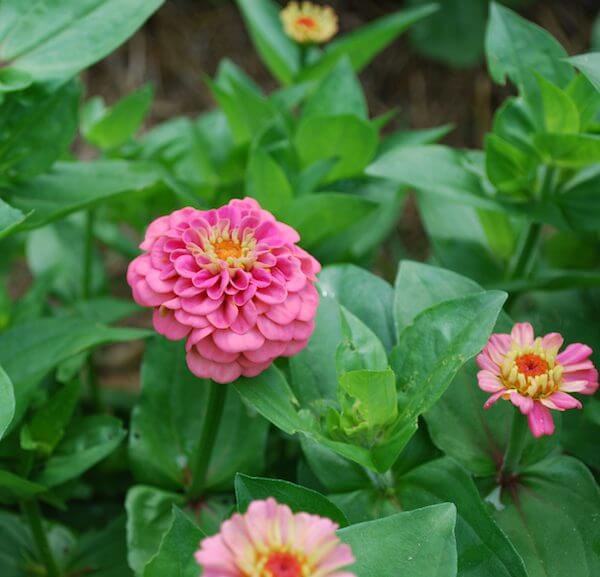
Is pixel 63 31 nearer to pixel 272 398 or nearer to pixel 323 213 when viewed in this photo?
pixel 323 213

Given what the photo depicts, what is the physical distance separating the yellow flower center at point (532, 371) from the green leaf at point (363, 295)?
207 mm

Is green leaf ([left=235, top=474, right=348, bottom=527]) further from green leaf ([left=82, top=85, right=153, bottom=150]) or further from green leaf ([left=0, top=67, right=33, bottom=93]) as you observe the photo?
green leaf ([left=82, top=85, right=153, bottom=150])

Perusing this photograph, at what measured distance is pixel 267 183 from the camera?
3.68 feet

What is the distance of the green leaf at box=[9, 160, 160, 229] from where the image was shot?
3.58 ft

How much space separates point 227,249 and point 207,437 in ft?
0.77

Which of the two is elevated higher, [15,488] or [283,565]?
[283,565]

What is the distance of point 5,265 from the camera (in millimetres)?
1418

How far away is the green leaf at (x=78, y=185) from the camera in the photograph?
3.58 ft

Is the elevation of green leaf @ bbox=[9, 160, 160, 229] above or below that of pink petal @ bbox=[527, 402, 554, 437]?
above

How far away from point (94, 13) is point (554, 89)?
1.85 ft

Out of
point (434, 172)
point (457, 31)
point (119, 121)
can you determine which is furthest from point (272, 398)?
point (457, 31)

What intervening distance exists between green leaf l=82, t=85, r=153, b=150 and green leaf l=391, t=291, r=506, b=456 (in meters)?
0.65

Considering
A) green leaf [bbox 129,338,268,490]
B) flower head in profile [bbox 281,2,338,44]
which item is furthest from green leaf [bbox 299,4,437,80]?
green leaf [bbox 129,338,268,490]

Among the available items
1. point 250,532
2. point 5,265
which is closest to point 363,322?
point 250,532
